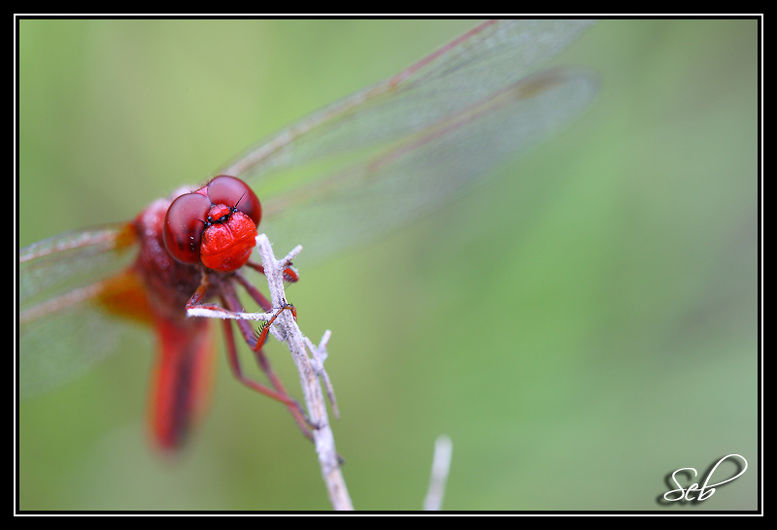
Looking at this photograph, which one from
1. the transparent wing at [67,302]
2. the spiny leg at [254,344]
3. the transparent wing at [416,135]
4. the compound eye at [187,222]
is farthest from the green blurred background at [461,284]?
the compound eye at [187,222]

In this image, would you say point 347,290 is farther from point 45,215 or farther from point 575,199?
point 45,215

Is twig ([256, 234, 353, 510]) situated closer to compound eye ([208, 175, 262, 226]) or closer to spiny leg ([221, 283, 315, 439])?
spiny leg ([221, 283, 315, 439])

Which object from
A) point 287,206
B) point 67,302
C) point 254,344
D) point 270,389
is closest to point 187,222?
point 254,344

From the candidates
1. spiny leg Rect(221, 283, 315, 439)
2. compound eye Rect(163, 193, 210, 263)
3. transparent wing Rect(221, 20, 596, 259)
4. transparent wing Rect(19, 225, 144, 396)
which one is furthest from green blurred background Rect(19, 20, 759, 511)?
compound eye Rect(163, 193, 210, 263)

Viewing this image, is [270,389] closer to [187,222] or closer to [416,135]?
[187,222]

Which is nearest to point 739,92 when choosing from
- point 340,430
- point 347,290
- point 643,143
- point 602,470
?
point 643,143
